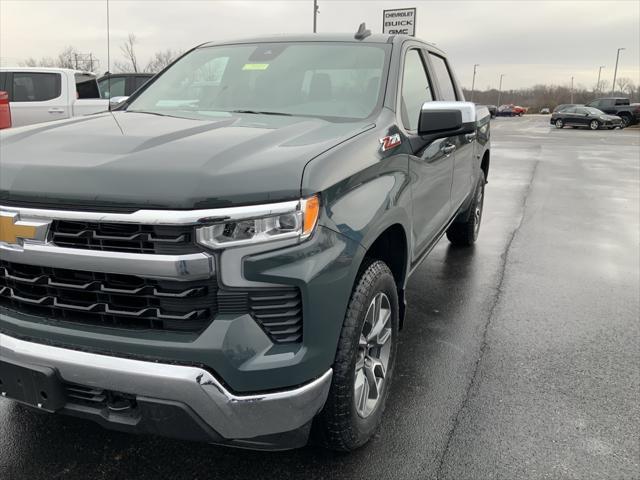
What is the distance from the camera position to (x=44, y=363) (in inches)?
74.4

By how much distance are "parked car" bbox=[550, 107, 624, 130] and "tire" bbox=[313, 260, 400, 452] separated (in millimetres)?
36276

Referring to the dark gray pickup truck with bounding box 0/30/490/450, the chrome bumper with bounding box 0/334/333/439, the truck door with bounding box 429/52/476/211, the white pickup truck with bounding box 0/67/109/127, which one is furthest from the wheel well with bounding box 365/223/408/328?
the white pickup truck with bounding box 0/67/109/127

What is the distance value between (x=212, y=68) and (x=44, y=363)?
90.4 inches

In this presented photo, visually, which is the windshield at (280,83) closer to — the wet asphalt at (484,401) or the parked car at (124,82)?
the wet asphalt at (484,401)

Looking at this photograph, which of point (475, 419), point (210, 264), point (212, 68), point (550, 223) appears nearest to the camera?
point (210, 264)

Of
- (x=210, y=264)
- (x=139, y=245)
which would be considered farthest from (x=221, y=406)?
(x=139, y=245)

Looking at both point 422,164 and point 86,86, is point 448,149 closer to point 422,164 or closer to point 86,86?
point 422,164

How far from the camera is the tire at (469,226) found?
18.9 feet

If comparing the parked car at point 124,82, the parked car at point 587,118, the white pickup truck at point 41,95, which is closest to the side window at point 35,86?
the white pickup truck at point 41,95

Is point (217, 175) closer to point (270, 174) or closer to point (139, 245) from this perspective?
point (270, 174)

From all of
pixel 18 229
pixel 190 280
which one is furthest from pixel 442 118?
pixel 18 229

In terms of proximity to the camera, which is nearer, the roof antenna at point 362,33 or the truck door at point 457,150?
the roof antenna at point 362,33

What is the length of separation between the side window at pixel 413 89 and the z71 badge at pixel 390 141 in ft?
0.86

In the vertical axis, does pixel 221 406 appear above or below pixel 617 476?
above
